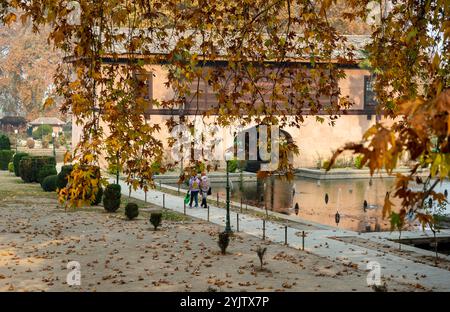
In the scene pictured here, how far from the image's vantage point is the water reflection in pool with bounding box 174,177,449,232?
2670 centimetres

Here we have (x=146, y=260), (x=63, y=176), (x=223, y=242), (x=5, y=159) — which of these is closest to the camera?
(x=146, y=260)

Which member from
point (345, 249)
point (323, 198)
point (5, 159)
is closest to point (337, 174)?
point (323, 198)

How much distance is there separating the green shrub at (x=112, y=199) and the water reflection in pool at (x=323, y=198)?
705cm

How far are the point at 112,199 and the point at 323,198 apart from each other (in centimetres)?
1198

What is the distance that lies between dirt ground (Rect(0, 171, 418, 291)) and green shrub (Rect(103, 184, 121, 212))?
175 cm

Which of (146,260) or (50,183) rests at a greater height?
(50,183)

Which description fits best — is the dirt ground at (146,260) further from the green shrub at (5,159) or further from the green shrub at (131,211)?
the green shrub at (5,159)

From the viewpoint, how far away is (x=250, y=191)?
37.7 m

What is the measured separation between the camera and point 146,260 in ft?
55.3

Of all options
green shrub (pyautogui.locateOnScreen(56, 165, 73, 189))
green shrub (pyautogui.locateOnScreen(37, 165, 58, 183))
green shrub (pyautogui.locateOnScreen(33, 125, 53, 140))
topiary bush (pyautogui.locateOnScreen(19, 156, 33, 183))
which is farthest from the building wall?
green shrub (pyautogui.locateOnScreen(33, 125, 53, 140))

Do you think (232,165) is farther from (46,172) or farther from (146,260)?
(146,260)

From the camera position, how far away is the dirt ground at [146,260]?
14.1m

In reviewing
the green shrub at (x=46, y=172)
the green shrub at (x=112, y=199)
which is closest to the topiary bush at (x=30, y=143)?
the green shrub at (x=46, y=172)

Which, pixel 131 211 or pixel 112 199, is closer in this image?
pixel 131 211
